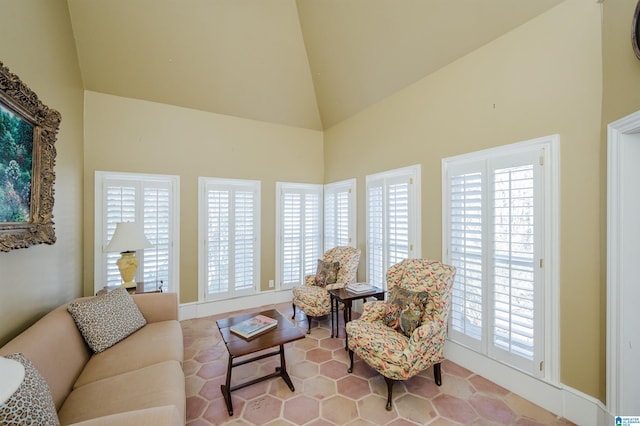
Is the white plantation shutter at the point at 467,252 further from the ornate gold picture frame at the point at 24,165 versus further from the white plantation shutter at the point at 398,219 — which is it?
the ornate gold picture frame at the point at 24,165

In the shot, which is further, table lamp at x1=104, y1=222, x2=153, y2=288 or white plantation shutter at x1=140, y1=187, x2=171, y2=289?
white plantation shutter at x1=140, y1=187, x2=171, y2=289

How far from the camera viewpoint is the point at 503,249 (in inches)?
93.6

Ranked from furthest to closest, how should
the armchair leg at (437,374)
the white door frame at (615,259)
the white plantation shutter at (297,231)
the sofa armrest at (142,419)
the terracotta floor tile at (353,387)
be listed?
the white plantation shutter at (297,231) < the armchair leg at (437,374) < the terracotta floor tile at (353,387) < the white door frame at (615,259) < the sofa armrest at (142,419)

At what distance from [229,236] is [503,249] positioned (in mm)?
3633

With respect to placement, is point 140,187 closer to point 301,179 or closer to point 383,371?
point 301,179

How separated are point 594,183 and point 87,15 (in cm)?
505

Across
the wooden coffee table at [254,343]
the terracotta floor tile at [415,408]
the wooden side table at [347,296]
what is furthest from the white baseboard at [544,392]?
the wooden coffee table at [254,343]

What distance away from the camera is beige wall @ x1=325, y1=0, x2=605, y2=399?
74.8 inches

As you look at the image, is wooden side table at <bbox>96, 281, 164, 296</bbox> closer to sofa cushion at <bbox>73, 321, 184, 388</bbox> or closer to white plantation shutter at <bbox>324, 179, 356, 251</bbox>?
sofa cushion at <bbox>73, 321, 184, 388</bbox>

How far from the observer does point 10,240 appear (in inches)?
67.6

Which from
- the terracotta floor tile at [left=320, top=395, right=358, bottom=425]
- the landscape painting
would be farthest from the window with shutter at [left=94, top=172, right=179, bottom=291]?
the terracotta floor tile at [left=320, top=395, right=358, bottom=425]

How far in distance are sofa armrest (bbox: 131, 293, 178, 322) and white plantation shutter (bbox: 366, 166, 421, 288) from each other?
8.31ft

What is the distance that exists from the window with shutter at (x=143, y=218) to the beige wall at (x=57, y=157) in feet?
0.72

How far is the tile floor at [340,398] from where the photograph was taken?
2.00 meters
